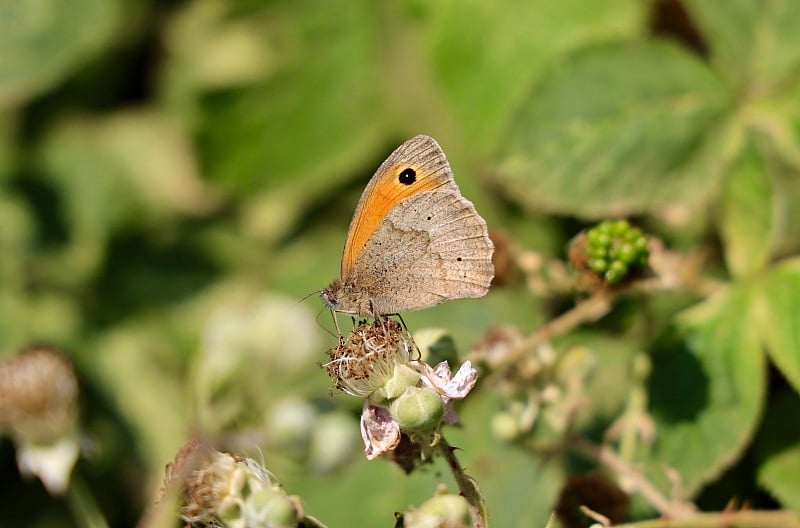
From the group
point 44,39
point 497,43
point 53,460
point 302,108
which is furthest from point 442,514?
point 44,39

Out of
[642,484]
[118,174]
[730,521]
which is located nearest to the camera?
[730,521]

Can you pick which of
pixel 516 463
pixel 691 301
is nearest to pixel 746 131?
pixel 691 301

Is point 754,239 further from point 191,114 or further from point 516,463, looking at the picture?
point 191,114

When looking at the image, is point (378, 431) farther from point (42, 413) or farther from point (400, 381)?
point (42, 413)

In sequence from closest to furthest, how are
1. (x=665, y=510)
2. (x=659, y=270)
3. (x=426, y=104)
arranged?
(x=665, y=510) < (x=659, y=270) < (x=426, y=104)

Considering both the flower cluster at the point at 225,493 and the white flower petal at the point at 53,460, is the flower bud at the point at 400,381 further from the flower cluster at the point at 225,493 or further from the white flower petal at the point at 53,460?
the white flower petal at the point at 53,460
